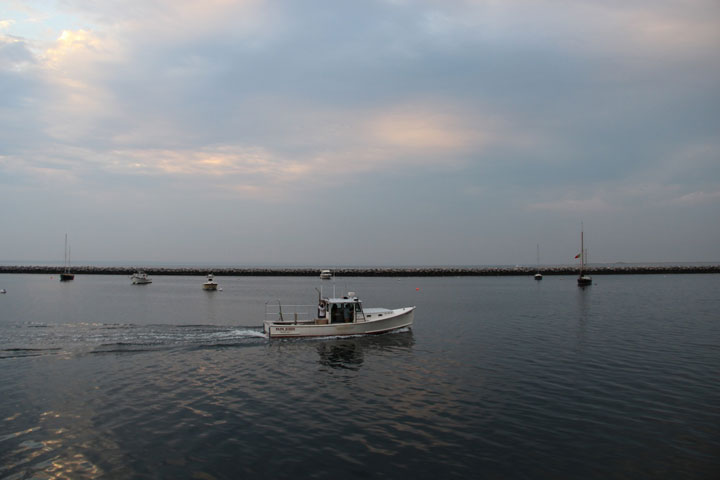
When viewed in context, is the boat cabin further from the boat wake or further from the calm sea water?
the boat wake

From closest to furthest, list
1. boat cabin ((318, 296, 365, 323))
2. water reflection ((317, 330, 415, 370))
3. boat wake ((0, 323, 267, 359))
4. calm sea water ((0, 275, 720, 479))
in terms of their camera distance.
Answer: calm sea water ((0, 275, 720, 479))
water reflection ((317, 330, 415, 370))
boat wake ((0, 323, 267, 359))
boat cabin ((318, 296, 365, 323))

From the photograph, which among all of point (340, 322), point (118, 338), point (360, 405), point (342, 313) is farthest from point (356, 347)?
point (118, 338)

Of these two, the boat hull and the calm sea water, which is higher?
the boat hull

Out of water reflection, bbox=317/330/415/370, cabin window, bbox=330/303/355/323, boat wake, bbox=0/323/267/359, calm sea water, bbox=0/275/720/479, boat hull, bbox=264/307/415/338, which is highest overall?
cabin window, bbox=330/303/355/323

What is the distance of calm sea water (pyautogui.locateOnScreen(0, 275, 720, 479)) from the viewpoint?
12242 millimetres

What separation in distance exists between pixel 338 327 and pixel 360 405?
1518 centimetres

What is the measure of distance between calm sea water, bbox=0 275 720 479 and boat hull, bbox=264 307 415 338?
982 millimetres

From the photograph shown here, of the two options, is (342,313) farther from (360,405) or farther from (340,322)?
(360,405)

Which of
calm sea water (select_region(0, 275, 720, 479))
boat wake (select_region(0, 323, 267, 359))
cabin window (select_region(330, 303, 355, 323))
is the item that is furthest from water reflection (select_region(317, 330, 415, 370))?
boat wake (select_region(0, 323, 267, 359))

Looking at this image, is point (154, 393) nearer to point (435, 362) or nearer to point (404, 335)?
point (435, 362)

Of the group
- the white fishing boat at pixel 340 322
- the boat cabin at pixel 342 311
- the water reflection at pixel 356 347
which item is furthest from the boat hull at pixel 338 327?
the water reflection at pixel 356 347

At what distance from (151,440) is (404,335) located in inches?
915

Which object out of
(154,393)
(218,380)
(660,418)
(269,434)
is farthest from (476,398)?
(154,393)

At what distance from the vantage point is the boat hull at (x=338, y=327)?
31.8 m
